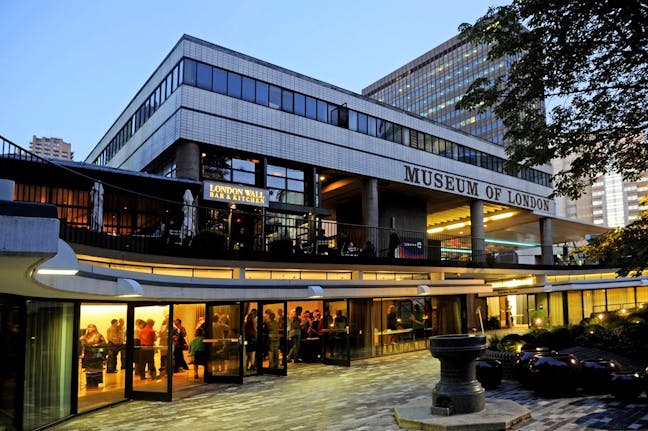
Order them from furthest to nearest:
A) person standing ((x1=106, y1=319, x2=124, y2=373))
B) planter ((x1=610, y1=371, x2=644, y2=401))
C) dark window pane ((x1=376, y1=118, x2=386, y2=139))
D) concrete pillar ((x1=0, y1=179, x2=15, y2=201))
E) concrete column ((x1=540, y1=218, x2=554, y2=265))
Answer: concrete column ((x1=540, y1=218, x2=554, y2=265)), dark window pane ((x1=376, y1=118, x2=386, y2=139)), person standing ((x1=106, y1=319, x2=124, y2=373)), planter ((x1=610, y1=371, x2=644, y2=401)), concrete pillar ((x1=0, y1=179, x2=15, y2=201))

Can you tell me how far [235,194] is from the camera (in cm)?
2203

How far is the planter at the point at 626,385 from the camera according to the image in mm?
10242

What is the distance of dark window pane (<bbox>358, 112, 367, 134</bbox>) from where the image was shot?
97.1 feet

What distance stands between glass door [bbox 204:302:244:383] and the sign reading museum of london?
18227 mm

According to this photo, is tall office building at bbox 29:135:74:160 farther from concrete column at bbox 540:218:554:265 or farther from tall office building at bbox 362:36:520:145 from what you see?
concrete column at bbox 540:218:554:265

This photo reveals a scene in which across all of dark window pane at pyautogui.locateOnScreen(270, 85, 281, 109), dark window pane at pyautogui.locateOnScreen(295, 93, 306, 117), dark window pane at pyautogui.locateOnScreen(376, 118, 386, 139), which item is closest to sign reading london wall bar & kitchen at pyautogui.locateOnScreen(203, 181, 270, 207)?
dark window pane at pyautogui.locateOnScreen(270, 85, 281, 109)

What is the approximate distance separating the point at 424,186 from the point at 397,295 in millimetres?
13135

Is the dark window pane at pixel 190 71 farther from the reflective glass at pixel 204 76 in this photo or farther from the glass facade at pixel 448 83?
the glass facade at pixel 448 83

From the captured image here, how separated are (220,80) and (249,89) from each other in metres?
1.53

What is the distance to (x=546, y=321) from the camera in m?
32.2

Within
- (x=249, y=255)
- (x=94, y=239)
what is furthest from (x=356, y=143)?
(x=94, y=239)

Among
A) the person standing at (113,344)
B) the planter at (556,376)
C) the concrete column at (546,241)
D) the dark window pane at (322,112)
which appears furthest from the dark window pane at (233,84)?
the concrete column at (546,241)

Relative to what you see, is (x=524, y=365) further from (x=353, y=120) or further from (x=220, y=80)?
(x=353, y=120)

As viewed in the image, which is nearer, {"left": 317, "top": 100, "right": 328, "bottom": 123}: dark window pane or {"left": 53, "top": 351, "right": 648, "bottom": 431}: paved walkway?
{"left": 53, "top": 351, "right": 648, "bottom": 431}: paved walkway
